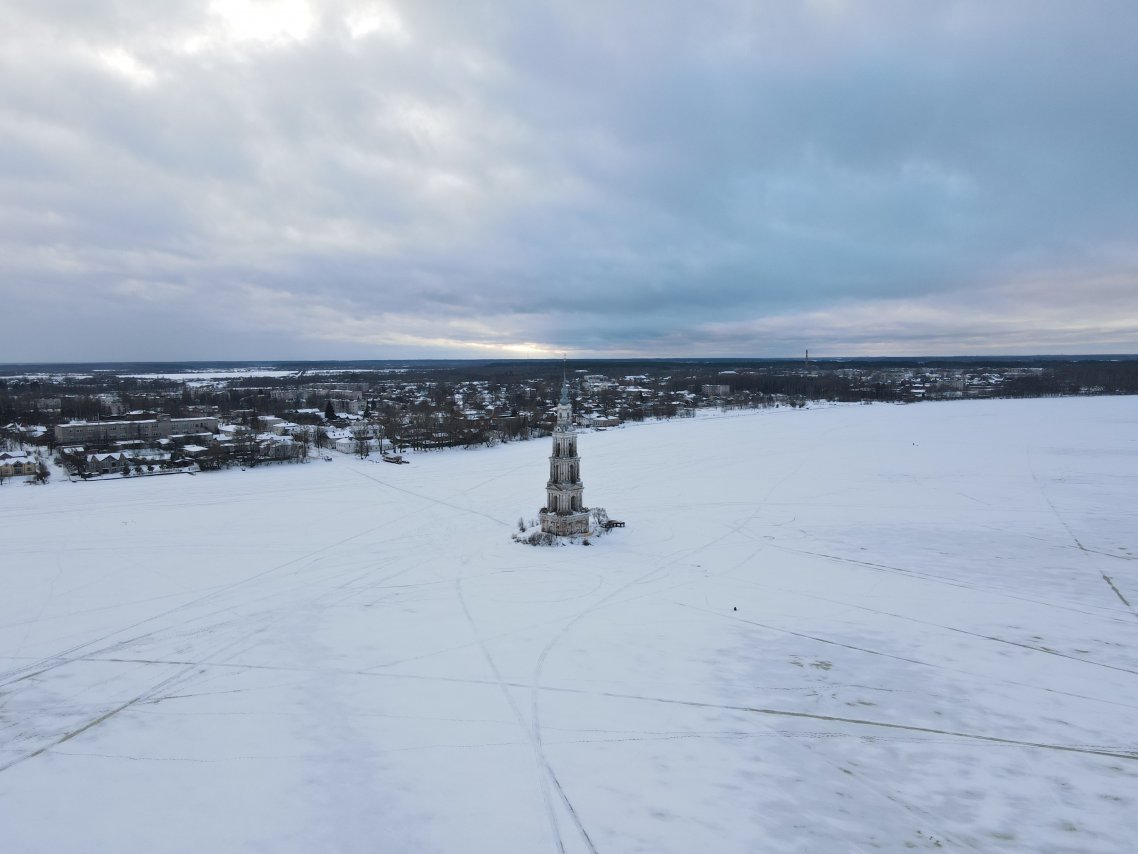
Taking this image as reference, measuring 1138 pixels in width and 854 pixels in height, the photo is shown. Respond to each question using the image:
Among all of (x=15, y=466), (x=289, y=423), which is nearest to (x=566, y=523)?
(x=15, y=466)

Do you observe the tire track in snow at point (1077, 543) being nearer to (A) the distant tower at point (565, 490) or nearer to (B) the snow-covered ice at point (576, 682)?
(B) the snow-covered ice at point (576, 682)

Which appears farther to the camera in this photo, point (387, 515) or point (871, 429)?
point (871, 429)

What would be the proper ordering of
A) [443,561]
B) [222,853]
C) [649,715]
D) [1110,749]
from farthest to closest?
[443,561], [649,715], [1110,749], [222,853]

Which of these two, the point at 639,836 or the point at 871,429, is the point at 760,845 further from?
the point at 871,429

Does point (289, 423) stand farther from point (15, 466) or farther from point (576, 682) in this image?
point (576, 682)

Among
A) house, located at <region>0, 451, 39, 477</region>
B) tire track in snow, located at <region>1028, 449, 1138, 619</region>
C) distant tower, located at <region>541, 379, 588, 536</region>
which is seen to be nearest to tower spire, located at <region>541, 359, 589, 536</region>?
distant tower, located at <region>541, 379, 588, 536</region>

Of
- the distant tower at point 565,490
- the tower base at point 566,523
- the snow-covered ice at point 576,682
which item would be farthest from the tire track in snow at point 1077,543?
the distant tower at point 565,490

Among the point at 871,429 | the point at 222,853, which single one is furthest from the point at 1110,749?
the point at 871,429
